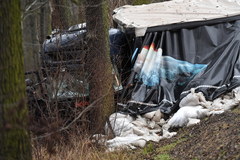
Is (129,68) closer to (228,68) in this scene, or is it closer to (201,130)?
(228,68)

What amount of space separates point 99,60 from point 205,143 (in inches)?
123

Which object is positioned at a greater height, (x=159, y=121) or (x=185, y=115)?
(x=185, y=115)

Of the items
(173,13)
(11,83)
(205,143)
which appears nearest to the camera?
(11,83)

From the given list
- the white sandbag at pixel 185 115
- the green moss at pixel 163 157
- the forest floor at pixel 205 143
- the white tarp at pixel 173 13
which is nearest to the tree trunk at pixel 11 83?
the forest floor at pixel 205 143

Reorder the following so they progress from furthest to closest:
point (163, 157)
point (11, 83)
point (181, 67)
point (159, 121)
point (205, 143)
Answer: point (181, 67), point (159, 121), point (163, 157), point (205, 143), point (11, 83)

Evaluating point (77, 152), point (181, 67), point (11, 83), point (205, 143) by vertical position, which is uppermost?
point (11, 83)

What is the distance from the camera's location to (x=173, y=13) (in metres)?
8.95

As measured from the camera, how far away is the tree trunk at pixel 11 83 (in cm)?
297

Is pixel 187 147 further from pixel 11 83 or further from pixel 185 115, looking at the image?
pixel 11 83

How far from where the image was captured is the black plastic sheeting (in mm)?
7742

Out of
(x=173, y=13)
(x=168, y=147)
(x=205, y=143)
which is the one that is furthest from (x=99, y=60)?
(x=205, y=143)

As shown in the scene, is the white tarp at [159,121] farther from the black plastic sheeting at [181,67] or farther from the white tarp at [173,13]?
the white tarp at [173,13]

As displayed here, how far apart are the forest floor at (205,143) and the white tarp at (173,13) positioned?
2692mm

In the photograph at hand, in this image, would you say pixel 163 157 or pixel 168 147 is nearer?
pixel 163 157
